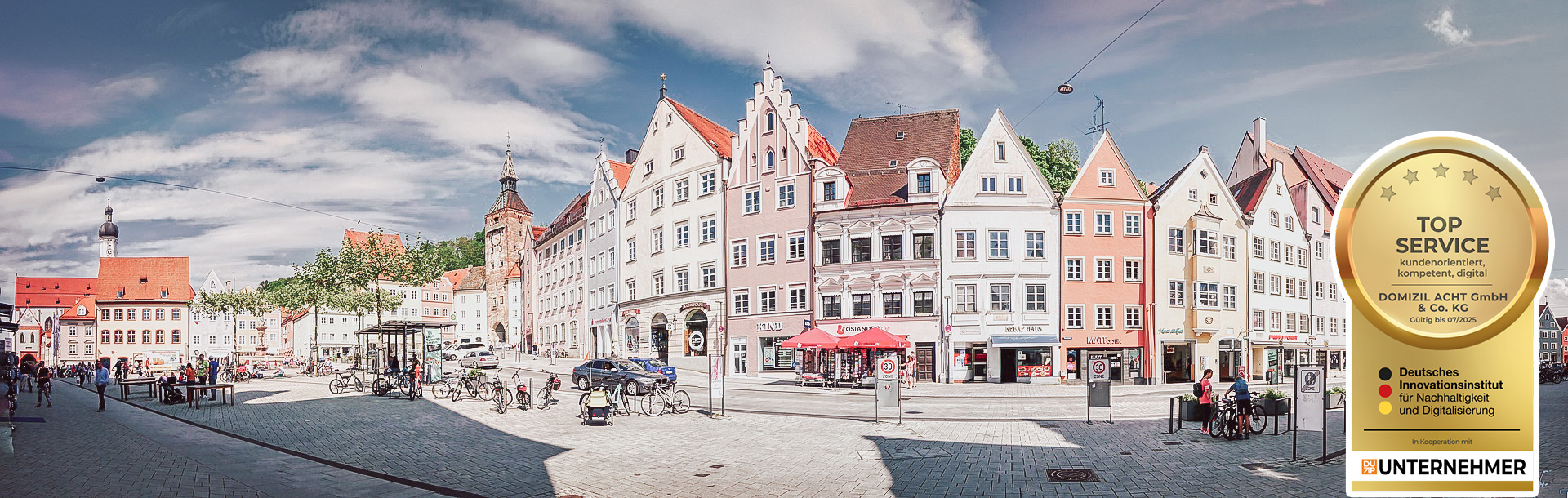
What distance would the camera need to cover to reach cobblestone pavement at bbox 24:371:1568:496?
39.9 ft

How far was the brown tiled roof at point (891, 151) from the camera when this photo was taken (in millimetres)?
46969

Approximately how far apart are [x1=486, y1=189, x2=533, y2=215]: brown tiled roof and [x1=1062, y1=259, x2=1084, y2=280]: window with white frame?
264ft

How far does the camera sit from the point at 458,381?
92.9ft

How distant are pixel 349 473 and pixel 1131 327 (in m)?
40.6

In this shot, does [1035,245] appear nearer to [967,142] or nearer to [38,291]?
[967,142]

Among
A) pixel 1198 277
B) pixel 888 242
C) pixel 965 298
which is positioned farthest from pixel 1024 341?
pixel 1198 277

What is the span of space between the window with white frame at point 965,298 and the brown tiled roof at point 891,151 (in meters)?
5.79

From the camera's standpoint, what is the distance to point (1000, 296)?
145ft

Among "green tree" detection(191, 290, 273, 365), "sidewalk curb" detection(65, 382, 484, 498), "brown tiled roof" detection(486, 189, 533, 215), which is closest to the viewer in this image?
"sidewalk curb" detection(65, 382, 484, 498)

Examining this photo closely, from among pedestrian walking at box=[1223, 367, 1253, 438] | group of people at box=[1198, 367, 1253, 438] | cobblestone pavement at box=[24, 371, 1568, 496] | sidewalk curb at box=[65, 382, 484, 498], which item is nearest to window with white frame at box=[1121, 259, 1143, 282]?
cobblestone pavement at box=[24, 371, 1568, 496]

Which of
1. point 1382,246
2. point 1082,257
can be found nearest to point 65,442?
point 1382,246

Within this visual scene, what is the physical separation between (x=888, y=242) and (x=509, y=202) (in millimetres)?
75225

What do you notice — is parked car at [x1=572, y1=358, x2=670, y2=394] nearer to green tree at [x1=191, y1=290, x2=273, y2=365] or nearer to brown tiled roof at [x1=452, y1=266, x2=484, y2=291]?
green tree at [x1=191, y1=290, x2=273, y2=365]

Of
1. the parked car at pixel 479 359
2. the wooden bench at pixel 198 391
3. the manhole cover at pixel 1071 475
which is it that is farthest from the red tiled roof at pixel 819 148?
the manhole cover at pixel 1071 475
